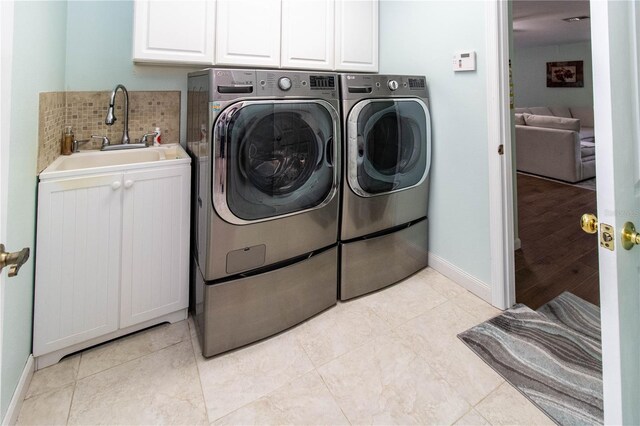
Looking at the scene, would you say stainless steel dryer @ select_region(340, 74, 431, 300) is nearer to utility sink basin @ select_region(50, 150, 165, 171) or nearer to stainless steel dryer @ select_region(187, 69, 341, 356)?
stainless steel dryer @ select_region(187, 69, 341, 356)

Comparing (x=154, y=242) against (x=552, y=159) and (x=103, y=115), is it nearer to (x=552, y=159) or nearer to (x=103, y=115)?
(x=103, y=115)

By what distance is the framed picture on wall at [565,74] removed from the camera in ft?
25.3

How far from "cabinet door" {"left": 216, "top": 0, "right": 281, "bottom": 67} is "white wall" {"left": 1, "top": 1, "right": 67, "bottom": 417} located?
80 centimetres

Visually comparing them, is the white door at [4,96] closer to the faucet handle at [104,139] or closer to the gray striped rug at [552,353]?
the faucet handle at [104,139]

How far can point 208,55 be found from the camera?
1.89m

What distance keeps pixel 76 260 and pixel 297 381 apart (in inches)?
44.9

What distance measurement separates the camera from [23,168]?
3.98ft

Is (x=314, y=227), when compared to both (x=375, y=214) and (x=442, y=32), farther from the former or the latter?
(x=442, y=32)

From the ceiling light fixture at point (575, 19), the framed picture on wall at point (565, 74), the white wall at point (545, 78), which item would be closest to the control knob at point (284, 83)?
the ceiling light fixture at point (575, 19)

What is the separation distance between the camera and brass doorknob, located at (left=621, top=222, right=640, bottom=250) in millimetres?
669

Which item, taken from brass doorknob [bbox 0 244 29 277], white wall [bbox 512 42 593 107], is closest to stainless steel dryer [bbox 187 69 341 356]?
brass doorknob [bbox 0 244 29 277]

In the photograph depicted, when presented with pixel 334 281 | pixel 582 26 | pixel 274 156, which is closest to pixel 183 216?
pixel 274 156

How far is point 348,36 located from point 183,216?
70.0 inches

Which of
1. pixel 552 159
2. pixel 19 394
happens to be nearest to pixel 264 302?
pixel 19 394
